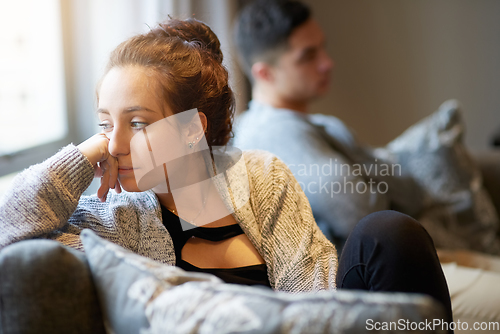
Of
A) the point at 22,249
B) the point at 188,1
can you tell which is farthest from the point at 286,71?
the point at 22,249

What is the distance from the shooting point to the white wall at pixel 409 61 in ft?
8.84

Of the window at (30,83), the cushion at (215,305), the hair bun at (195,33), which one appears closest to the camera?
the cushion at (215,305)

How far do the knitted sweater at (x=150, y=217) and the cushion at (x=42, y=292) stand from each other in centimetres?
13

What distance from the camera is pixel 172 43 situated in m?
0.85

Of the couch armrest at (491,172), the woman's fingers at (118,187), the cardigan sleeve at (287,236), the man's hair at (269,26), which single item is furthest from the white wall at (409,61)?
the woman's fingers at (118,187)

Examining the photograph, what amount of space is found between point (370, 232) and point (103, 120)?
0.51 metres

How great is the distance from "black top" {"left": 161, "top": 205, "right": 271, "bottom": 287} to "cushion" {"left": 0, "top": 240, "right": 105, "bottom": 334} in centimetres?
28

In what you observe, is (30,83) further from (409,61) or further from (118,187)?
(409,61)

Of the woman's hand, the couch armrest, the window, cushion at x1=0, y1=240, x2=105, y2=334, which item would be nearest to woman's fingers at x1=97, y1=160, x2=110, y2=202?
the woman's hand

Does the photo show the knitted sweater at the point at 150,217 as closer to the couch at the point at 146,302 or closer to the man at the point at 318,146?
the couch at the point at 146,302

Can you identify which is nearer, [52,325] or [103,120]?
[52,325]

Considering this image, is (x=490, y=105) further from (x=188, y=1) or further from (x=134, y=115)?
(x=134, y=115)

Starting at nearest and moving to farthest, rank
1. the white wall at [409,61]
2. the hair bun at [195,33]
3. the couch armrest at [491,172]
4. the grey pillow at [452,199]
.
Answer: the hair bun at [195,33] < the grey pillow at [452,199] < the couch armrest at [491,172] < the white wall at [409,61]

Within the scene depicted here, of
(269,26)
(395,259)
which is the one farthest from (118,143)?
(269,26)
